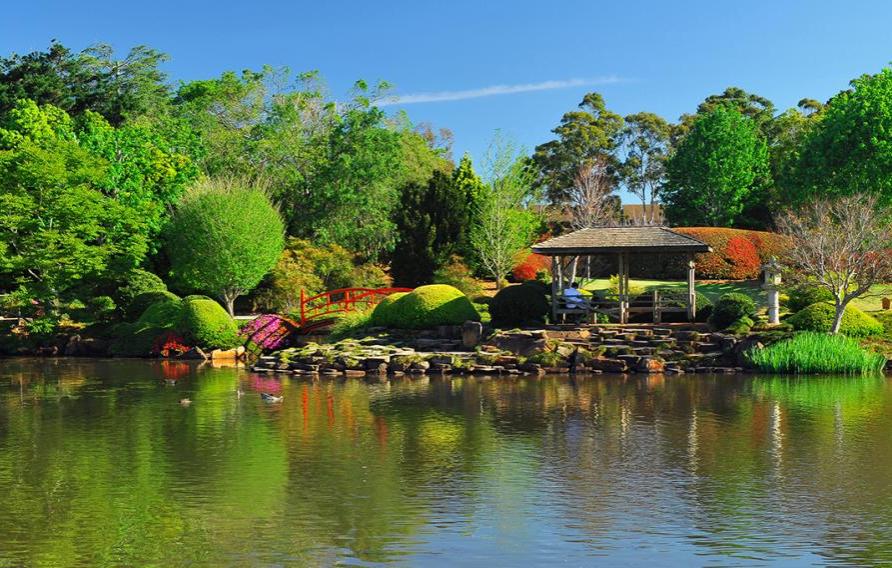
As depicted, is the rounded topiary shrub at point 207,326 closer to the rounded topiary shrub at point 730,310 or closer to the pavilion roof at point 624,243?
the pavilion roof at point 624,243

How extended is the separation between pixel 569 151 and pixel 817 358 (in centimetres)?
4815

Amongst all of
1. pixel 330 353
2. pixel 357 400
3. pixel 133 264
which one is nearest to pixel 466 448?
pixel 357 400

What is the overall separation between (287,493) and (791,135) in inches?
2270

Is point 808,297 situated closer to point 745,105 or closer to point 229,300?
point 229,300

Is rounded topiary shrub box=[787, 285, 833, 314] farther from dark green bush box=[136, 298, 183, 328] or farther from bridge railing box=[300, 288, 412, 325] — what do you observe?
dark green bush box=[136, 298, 183, 328]

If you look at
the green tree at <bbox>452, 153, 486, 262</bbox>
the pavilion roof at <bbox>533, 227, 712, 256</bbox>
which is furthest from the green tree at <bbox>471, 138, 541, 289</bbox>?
the pavilion roof at <bbox>533, 227, 712, 256</bbox>

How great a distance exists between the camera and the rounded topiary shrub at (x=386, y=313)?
111 feet

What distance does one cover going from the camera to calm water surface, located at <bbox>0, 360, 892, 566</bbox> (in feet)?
34.9

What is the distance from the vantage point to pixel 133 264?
133 ft

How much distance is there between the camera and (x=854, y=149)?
44.5m

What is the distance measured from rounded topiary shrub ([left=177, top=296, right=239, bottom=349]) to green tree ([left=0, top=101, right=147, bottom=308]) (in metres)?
5.12

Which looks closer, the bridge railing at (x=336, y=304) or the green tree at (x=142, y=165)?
Answer: the bridge railing at (x=336, y=304)

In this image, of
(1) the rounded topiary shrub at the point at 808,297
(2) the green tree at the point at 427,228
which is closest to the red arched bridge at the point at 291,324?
(2) the green tree at the point at 427,228

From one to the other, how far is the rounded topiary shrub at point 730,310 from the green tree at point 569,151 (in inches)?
1673
